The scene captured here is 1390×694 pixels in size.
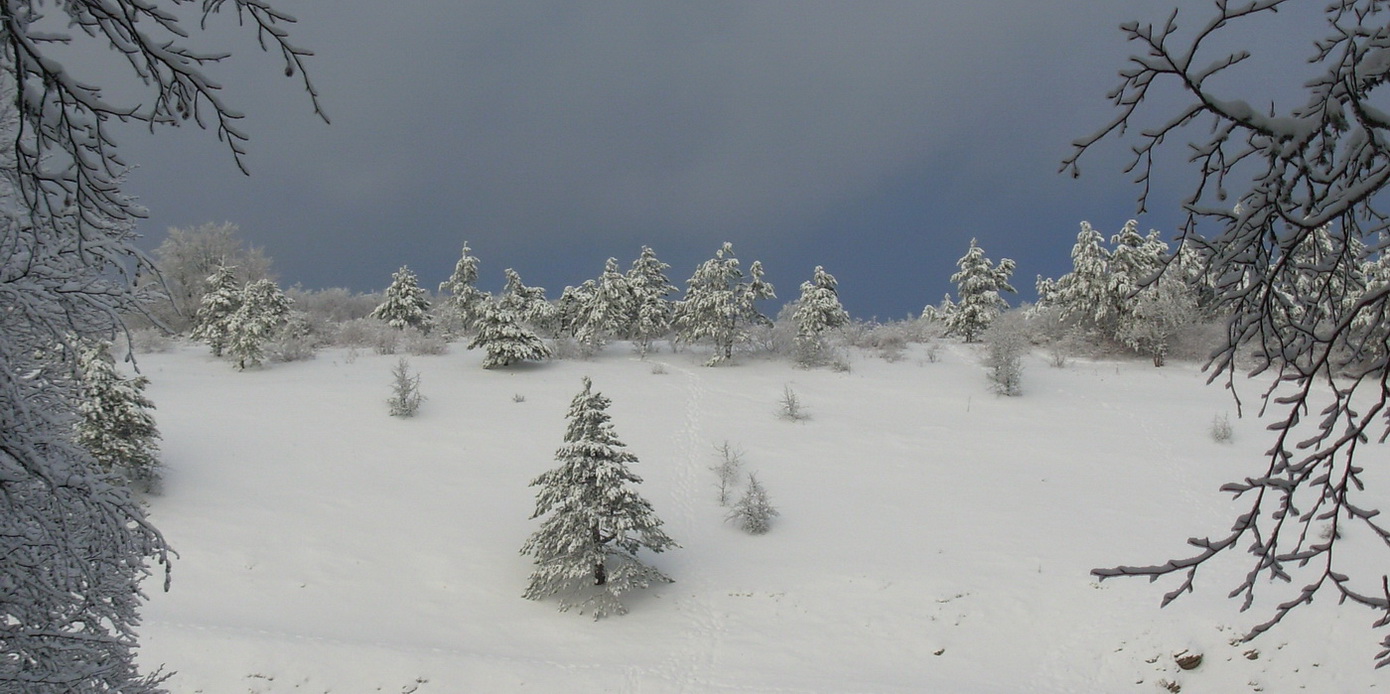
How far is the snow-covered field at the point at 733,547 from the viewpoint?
10.4 metres

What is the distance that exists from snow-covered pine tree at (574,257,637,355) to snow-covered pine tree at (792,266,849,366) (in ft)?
24.5

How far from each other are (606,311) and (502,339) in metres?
5.05

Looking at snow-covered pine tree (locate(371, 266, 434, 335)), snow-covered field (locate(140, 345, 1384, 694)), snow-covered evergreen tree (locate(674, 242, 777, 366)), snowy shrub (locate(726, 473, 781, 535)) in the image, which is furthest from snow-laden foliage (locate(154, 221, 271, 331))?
snowy shrub (locate(726, 473, 781, 535))

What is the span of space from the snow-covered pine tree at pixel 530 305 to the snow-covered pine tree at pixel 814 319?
37.4 feet

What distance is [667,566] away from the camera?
14.2m

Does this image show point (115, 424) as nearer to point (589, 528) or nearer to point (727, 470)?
point (589, 528)

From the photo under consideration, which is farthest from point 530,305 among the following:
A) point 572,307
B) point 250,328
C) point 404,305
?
point 250,328

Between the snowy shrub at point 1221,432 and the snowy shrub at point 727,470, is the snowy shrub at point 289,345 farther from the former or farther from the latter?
the snowy shrub at point 1221,432

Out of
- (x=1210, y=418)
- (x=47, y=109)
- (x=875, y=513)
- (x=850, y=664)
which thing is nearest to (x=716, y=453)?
(x=875, y=513)

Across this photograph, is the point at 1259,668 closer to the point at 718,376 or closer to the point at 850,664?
the point at 850,664

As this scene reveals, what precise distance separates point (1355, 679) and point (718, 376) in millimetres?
19076

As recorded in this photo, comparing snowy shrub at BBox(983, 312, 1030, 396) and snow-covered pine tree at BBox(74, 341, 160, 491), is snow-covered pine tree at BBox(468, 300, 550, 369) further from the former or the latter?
snowy shrub at BBox(983, 312, 1030, 396)

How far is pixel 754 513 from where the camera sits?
600 inches

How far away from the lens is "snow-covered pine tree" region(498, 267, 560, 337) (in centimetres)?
3212
